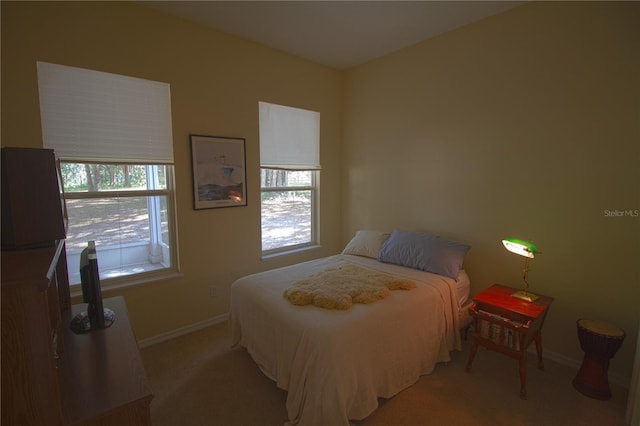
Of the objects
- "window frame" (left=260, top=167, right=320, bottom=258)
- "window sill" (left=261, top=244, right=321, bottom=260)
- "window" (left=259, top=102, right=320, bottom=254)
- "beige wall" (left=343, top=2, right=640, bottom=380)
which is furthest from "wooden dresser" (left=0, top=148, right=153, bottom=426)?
"beige wall" (left=343, top=2, right=640, bottom=380)

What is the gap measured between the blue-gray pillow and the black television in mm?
2385

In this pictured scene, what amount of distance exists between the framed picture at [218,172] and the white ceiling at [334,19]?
1.06m

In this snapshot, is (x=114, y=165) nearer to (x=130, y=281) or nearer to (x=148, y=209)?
(x=148, y=209)

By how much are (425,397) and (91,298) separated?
7.27 feet

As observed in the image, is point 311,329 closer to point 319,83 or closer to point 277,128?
point 277,128

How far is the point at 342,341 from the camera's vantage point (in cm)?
181

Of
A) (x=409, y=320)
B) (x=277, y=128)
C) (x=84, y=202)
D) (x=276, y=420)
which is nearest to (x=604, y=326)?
(x=409, y=320)

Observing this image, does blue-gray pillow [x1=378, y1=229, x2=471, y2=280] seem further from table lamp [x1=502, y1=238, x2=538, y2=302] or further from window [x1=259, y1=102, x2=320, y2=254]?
window [x1=259, y1=102, x2=320, y2=254]

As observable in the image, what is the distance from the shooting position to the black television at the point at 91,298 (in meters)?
1.71

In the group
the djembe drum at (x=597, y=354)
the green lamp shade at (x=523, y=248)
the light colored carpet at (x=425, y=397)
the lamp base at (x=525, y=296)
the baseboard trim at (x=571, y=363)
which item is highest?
the green lamp shade at (x=523, y=248)

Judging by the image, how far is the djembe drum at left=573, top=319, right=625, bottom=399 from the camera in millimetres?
2091

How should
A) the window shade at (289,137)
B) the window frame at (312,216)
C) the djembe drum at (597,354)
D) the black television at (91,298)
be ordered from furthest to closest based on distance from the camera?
1. the window frame at (312,216)
2. the window shade at (289,137)
3. the djembe drum at (597,354)
4. the black television at (91,298)

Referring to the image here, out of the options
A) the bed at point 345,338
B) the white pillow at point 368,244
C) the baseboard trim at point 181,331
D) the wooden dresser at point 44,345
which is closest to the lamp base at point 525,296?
the bed at point 345,338

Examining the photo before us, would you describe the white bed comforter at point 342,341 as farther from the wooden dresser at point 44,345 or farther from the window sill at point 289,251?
the window sill at point 289,251
